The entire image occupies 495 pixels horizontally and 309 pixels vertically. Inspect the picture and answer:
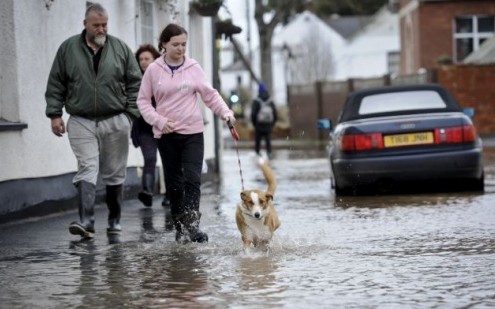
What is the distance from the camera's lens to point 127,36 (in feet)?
58.1

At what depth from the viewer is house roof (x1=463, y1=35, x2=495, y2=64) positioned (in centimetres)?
4294

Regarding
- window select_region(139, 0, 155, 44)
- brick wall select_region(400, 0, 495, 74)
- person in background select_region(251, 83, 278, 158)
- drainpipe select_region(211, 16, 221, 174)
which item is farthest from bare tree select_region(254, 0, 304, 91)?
window select_region(139, 0, 155, 44)

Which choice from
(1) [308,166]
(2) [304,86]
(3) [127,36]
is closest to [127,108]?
(3) [127,36]

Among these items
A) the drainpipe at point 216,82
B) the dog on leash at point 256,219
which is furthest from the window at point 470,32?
the dog on leash at point 256,219

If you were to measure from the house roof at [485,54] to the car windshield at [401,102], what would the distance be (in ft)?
84.3

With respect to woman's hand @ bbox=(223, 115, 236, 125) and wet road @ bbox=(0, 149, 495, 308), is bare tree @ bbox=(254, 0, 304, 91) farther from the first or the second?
woman's hand @ bbox=(223, 115, 236, 125)

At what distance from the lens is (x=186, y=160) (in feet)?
35.6

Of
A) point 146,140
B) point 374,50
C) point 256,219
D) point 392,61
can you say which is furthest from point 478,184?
point 392,61

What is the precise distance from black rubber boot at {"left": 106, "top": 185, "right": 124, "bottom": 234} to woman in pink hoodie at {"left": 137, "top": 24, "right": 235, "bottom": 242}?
3.40 feet

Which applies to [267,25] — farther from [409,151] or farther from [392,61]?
[392,61]

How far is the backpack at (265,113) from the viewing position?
30516mm

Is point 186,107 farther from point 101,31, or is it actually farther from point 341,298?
point 341,298

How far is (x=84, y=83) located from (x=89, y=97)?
0.42 feet

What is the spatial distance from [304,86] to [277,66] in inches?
3012
